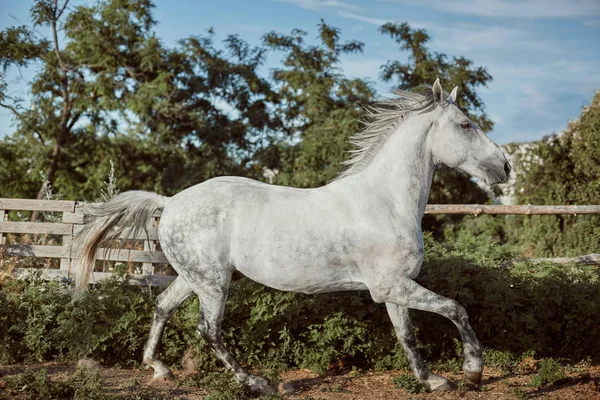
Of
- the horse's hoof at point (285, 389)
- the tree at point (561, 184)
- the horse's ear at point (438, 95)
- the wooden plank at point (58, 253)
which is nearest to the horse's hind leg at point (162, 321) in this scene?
the horse's hoof at point (285, 389)

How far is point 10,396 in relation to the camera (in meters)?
4.44

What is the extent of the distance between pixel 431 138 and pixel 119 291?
12.4ft

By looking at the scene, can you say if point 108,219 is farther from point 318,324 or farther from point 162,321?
point 318,324

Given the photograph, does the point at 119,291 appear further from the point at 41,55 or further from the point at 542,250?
the point at 41,55

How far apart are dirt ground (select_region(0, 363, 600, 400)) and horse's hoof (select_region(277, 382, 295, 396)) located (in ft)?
0.17

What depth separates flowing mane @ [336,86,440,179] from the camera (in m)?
5.01

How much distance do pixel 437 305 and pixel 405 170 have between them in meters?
1.09

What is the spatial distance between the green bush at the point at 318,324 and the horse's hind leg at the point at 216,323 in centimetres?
105

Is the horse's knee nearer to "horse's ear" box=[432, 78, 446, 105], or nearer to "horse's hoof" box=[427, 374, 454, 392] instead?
"horse's hoof" box=[427, 374, 454, 392]

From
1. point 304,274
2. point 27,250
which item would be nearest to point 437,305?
point 304,274

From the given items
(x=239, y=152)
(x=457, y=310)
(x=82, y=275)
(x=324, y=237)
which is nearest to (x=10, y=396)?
(x=82, y=275)

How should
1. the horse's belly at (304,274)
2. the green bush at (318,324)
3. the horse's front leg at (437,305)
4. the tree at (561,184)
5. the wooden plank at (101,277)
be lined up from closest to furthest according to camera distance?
the horse's front leg at (437,305) < the horse's belly at (304,274) < the green bush at (318,324) < the wooden plank at (101,277) < the tree at (561,184)

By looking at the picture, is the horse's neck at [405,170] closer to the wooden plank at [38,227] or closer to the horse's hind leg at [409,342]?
the horse's hind leg at [409,342]

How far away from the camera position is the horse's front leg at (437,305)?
4.59 metres
